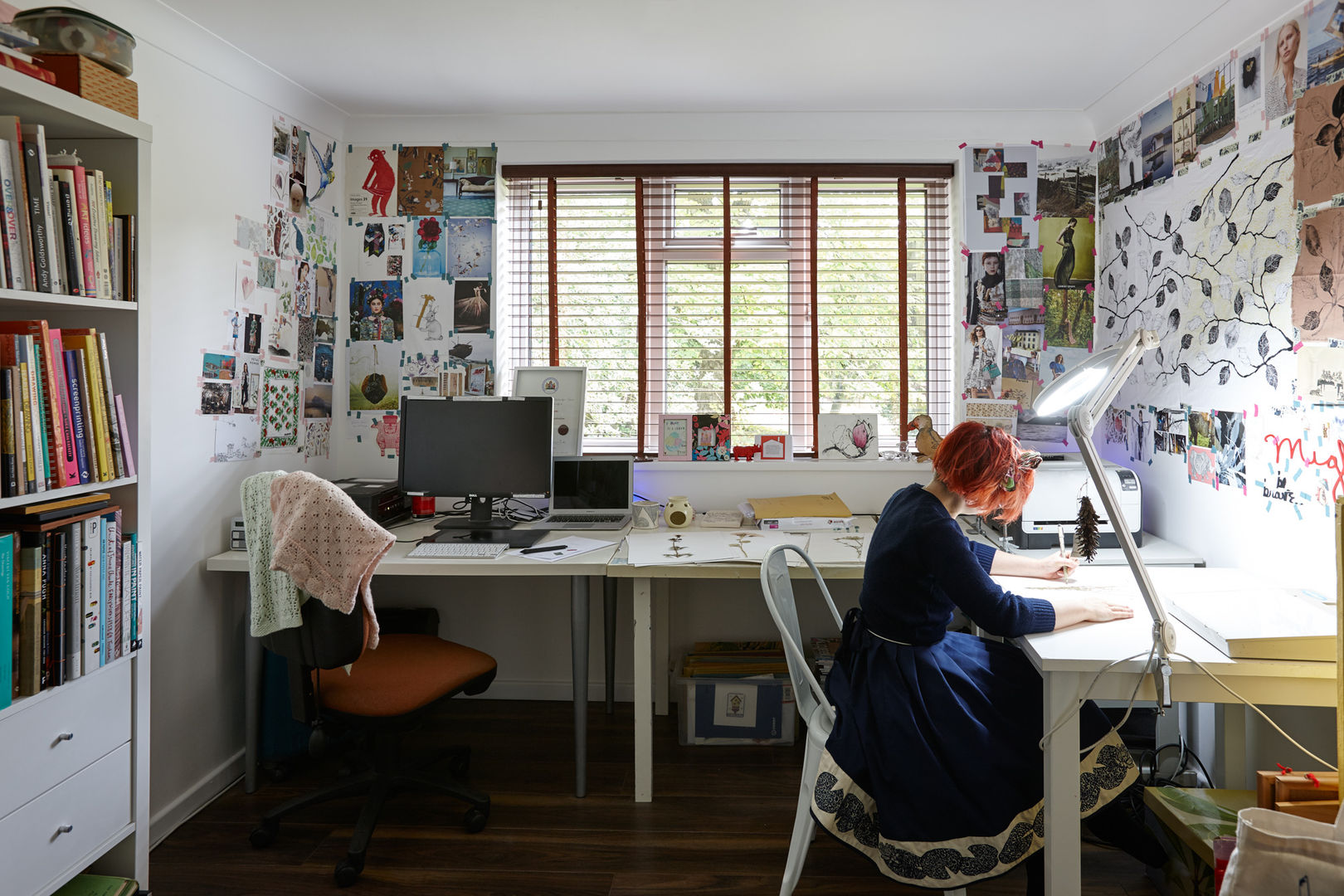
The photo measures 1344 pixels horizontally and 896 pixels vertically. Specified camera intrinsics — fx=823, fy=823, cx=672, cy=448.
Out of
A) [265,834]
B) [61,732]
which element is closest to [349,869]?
[265,834]

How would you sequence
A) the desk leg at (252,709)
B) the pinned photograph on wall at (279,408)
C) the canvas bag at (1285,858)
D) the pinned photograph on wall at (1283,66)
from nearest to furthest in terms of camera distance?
the canvas bag at (1285,858), the pinned photograph on wall at (1283,66), the desk leg at (252,709), the pinned photograph on wall at (279,408)

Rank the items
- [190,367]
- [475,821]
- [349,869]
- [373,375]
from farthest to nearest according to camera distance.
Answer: [373,375] → [190,367] → [475,821] → [349,869]

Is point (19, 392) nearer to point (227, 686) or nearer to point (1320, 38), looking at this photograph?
point (227, 686)

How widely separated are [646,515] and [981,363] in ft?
4.59

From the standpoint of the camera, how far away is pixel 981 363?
10.3 ft

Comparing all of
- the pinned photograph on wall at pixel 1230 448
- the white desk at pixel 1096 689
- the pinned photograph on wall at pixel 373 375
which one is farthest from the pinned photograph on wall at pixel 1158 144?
the pinned photograph on wall at pixel 373 375

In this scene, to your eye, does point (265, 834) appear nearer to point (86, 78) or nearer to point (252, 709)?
point (252, 709)

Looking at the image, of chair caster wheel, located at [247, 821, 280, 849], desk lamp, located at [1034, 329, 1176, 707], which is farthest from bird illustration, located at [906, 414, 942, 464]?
chair caster wheel, located at [247, 821, 280, 849]

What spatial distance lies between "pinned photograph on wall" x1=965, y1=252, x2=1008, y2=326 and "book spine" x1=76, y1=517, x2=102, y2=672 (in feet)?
9.22

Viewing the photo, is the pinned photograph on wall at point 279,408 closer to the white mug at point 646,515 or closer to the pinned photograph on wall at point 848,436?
the white mug at point 646,515

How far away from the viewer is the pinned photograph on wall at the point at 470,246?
10.4 feet

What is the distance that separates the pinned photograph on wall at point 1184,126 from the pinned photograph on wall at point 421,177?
2521mm

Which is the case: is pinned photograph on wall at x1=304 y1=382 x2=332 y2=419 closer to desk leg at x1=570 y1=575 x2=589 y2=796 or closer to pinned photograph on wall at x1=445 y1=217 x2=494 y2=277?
pinned photograph on wall at x1=445 y1=217 x2=494 y2=277

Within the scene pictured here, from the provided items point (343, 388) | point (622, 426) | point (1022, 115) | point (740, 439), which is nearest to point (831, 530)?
point (740, 439)
